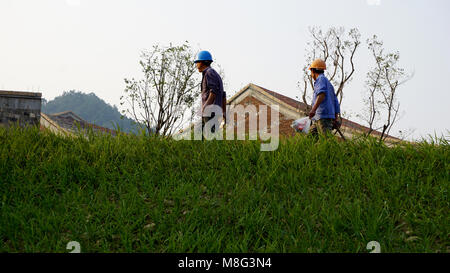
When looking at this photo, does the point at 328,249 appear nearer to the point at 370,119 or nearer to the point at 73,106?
the point at 370,119

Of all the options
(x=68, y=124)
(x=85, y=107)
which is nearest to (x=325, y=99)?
(x=68, y=124)

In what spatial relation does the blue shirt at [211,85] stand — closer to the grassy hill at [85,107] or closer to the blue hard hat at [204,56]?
the blue hard hat at [204,56]

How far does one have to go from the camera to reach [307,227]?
14.3ft

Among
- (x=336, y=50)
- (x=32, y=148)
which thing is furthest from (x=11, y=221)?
(x=336, y=50)

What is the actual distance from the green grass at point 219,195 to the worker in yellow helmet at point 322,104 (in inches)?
19.3

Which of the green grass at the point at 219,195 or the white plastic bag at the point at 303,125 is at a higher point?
the white plastic bag at the point at 303,125

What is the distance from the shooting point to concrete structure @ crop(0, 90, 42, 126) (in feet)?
50.4

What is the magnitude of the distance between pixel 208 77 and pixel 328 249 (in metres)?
3.67

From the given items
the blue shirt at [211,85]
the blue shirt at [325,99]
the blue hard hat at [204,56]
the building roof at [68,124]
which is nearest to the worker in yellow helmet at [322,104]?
the blue shirt at [325,99]

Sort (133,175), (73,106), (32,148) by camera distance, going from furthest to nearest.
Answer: (73,106)
(32,148)
(133,175)

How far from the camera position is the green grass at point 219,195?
13.9ft

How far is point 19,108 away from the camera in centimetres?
1550

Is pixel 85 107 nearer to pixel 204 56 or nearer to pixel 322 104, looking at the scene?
pixel 204 56

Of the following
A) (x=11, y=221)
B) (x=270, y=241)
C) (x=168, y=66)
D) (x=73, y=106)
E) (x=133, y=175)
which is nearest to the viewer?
(x=270, y=241)
